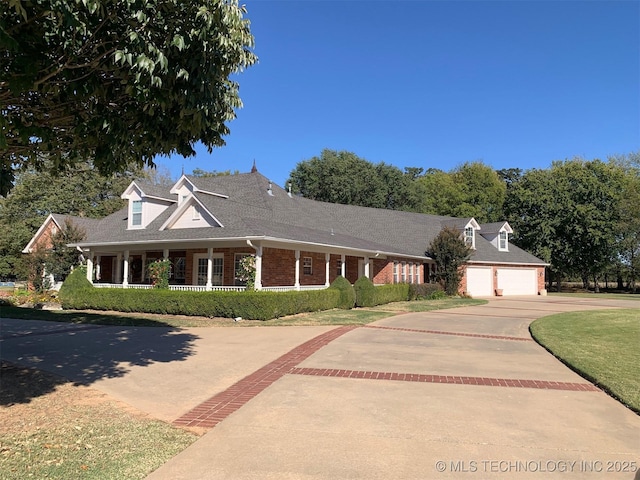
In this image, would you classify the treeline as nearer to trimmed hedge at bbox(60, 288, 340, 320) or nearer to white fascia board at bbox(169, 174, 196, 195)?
white fascia board at bbox(169, 174, 196, 195)

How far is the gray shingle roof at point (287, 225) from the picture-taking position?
19.3 m

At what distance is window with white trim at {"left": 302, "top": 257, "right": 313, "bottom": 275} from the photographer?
77.5ft

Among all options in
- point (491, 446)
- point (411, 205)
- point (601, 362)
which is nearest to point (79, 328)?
point (491, 446)

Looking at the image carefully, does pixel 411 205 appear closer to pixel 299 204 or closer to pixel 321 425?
pixel 299 204

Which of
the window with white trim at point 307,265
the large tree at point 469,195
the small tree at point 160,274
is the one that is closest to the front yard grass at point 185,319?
the small tree at point 160,274

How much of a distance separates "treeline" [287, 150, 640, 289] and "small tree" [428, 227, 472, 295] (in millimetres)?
18586

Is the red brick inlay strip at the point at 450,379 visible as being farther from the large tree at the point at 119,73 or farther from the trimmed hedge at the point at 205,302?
Result: the trimmed hedge at the point at 205,302

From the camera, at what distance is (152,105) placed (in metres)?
5.50

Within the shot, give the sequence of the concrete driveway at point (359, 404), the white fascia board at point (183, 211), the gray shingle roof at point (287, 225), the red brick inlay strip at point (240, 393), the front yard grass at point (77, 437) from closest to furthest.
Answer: the front yard grass at point (77, 437), the concrete driveway at point (359, 404), the red brick inlay strip at point (240, 393), the gray shingle roof at point (287, 225), the white fascia board at point (183, 211)

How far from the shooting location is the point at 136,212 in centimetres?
2339

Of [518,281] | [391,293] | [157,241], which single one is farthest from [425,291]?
[157,241]

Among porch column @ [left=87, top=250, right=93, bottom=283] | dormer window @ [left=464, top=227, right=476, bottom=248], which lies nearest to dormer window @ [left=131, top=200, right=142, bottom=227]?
porch column @ [left=87, top=250, right=93, bottom=283]

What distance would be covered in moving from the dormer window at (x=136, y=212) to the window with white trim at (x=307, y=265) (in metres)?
9.00

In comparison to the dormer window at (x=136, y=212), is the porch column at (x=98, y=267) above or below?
below
